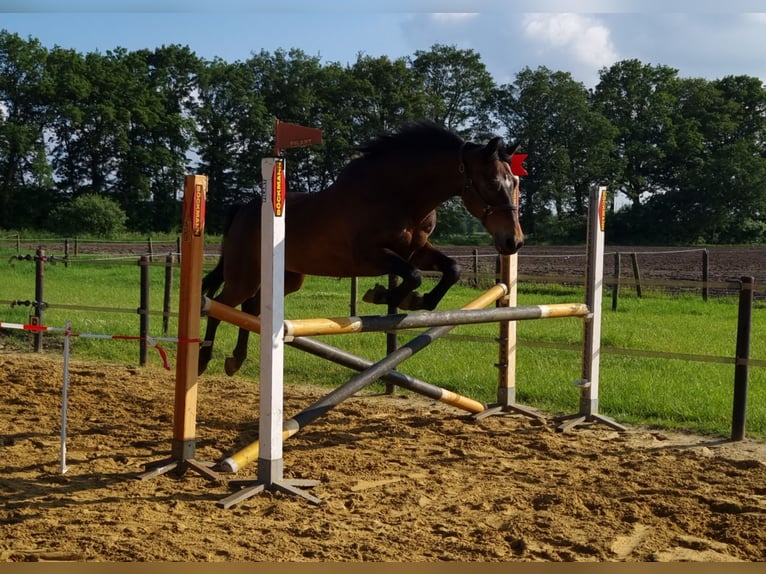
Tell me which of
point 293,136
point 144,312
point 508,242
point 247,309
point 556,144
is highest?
point 556,144

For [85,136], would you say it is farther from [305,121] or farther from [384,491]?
[384,491]

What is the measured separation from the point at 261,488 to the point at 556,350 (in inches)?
221

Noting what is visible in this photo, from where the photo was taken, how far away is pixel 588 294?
19.0 ft

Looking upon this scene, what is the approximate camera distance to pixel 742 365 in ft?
17.6

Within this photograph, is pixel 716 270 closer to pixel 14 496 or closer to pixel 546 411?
pixel 546 411

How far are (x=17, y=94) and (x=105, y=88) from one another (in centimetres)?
487

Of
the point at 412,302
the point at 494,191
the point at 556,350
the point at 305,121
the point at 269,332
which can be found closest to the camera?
the point at 269,332

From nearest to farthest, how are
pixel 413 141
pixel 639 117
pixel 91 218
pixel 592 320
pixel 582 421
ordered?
1. pixel 413 141
2. pixel 582 421
3. pixel 592 320
4. pixel 91 218
5. pixel 639 117

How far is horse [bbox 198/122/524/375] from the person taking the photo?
439 cm

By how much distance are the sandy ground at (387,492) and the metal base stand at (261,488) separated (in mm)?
37

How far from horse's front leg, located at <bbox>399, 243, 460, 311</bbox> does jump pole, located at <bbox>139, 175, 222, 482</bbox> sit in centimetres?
121

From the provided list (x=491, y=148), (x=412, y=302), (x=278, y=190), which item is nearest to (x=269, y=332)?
(x=278, y=190)

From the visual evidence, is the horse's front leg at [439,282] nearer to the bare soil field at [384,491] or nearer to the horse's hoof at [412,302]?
the horse's hoof at [412,302]

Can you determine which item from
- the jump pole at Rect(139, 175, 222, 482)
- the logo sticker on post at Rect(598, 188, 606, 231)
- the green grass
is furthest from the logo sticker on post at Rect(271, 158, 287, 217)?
the green grass
